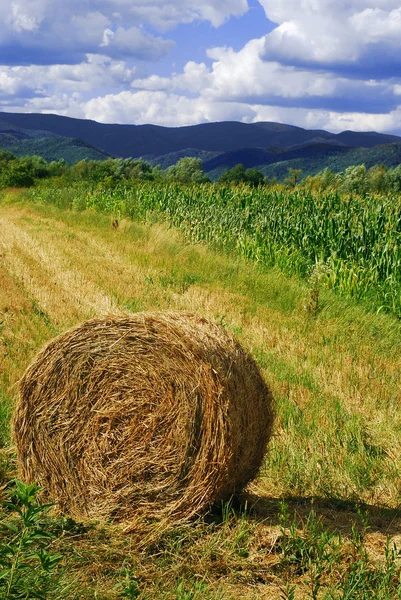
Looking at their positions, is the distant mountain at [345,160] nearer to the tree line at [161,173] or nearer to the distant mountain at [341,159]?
the distant mountain at [341,159]

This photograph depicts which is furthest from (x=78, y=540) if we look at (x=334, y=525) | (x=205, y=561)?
(x=334, y=525)

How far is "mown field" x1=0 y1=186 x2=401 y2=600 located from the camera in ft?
13.7

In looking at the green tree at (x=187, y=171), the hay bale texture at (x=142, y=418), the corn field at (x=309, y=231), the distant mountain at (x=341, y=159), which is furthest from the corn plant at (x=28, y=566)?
the distant mountain at (x=341, y=159)

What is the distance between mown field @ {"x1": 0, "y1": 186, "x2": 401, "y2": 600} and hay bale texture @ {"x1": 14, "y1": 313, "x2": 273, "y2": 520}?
0.84 feet

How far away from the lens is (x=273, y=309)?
427 inches

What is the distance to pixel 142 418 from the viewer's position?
4.83m

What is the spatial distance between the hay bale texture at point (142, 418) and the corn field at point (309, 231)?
6.63m

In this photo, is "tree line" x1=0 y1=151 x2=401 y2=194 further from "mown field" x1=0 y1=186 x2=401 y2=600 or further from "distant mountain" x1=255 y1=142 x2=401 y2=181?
Result: "distant mountain" x1=255 y1=142 x2=401 y2=181

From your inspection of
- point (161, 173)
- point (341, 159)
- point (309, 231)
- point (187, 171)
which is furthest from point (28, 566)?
point (341, 159)

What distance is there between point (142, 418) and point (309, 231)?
10.3 metres

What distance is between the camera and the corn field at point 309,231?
12.3 metres

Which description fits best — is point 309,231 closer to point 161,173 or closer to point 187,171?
point 187,171

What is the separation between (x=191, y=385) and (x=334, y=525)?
53.5 inches

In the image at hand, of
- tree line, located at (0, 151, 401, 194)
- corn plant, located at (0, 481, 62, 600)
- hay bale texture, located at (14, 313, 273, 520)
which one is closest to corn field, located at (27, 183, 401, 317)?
tree line, located at (0, 151, 401, 194)
